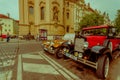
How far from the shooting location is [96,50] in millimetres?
6762

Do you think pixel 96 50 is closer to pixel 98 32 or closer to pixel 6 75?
pixel 6 75

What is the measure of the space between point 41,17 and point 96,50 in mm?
43510

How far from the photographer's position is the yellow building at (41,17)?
154 ft

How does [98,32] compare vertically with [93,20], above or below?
below

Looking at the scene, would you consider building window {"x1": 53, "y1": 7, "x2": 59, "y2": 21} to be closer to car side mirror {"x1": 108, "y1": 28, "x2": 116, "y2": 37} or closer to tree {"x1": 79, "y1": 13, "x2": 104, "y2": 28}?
tree {"x1": 79, "y1": 13, "x2": 104, "y2": 28}

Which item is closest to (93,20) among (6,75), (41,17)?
(41,17)

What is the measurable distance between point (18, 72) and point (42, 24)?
1633 inches

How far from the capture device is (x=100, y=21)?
44844 mm

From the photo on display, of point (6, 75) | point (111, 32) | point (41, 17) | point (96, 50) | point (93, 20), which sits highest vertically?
point (41, 17)

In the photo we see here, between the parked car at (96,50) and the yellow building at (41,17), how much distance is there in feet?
112

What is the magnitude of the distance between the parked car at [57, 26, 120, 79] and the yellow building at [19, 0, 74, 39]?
34086 mm

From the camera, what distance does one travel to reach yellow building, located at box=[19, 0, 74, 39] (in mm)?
47000

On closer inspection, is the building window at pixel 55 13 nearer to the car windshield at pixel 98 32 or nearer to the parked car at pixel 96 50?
the parked car at pixel 96 50

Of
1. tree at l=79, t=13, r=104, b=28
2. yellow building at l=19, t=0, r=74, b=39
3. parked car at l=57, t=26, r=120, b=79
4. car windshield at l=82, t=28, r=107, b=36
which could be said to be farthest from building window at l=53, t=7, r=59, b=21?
car windshield at l=82, t=28, r=107, b=36
